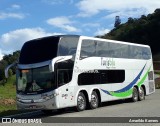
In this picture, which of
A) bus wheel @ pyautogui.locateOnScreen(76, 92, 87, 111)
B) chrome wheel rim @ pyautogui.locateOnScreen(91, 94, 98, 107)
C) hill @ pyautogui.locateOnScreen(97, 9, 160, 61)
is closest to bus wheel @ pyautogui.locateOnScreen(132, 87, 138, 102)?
chrome wheel rim @ pyautogui.locateOnScreen(91, 94, 98, 107)

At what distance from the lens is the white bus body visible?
1766cm

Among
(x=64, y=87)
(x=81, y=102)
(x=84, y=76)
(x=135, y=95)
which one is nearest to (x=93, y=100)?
(x=81, y=102)

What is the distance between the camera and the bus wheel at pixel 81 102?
19.3 metres

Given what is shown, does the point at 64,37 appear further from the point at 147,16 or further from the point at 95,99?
the point at 147,16

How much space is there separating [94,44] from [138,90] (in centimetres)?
642

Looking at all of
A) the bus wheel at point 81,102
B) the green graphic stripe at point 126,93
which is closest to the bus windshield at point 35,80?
the bus wheel at point 81,102

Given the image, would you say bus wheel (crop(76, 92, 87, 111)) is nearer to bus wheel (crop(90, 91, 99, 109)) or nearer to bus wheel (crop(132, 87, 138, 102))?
bus wheel (crop(90, 91, 99, 109))

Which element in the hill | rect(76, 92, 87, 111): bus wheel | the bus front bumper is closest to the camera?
the bus front bumper

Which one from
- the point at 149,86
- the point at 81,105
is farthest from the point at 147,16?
the point at 81,105

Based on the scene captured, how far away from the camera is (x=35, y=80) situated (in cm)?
1802

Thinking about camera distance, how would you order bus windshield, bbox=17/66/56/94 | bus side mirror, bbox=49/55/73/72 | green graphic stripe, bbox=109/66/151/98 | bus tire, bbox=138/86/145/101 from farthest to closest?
bus tire, bbox=138/86/145/101 → green graphic stripe, bbox=109/66/151/98 → bus windshield, bbox=17/66/56/94 → bus side mirror, bbox=49/55/73/72

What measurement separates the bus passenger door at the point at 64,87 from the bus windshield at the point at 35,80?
1.39ft

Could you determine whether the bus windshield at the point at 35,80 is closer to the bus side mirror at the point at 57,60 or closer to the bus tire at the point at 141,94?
the bus side mirror at the point at 57,60

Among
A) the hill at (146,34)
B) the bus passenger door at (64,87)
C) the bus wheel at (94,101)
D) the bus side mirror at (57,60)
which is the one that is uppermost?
the hill at (146,34)
